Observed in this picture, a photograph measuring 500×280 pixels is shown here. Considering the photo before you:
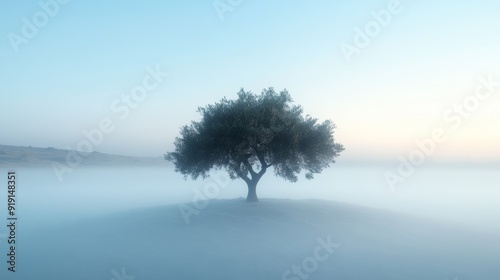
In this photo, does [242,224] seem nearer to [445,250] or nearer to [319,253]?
[319,253]

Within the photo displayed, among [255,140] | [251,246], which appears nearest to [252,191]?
[255,140]

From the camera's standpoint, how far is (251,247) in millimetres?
19375

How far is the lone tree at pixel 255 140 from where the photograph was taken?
28.9 meters

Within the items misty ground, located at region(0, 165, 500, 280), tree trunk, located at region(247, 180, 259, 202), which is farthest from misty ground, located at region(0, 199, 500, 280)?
tree trunk, located at region(247, 180, 259, 202)

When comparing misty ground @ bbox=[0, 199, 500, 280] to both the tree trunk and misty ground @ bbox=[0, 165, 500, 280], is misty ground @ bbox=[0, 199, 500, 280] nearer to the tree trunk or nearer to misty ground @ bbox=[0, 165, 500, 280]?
misty ground @ bbox=[0, 165, 500, 280]

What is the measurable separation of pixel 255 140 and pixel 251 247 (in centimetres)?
1125

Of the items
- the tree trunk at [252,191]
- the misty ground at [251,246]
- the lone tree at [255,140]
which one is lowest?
the misty ground at [251,246]

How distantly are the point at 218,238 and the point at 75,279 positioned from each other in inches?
356

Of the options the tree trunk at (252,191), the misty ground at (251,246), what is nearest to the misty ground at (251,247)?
the misty ground at (251,246)

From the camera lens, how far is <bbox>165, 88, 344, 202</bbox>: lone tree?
28.9 meters

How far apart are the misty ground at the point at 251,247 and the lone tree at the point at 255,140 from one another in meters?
4.35

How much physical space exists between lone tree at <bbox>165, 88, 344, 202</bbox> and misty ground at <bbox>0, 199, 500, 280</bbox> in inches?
171

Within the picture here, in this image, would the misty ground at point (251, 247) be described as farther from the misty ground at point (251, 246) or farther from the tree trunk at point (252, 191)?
the tree trunk at point (252, 191)

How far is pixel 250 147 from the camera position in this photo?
3005 centimetres
